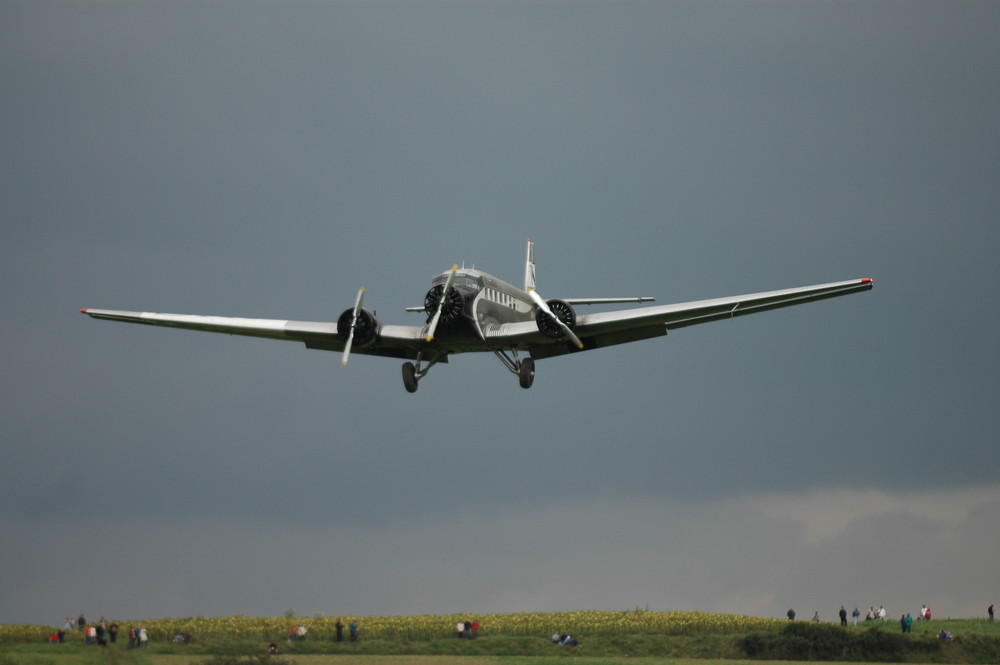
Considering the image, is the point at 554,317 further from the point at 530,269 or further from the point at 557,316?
the point at 530,269

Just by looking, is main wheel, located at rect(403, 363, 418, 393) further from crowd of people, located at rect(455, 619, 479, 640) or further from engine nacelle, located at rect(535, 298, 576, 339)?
crowd of people, located at rect(455, 619, 479, 640)

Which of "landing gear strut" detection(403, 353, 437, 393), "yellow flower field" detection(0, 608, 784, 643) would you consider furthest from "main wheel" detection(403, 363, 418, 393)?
"yellow flower field" detection(0, 608, 784, 643)

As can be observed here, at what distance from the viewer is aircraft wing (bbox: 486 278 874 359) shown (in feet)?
192

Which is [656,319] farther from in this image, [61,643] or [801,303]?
[61,643]

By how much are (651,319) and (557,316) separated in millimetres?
4274

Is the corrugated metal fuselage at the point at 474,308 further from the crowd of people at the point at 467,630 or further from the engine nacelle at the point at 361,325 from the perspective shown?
the crowd of people at the point at 467,630

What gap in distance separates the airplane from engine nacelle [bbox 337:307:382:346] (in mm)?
44


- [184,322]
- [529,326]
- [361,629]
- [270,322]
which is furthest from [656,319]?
[361,629]

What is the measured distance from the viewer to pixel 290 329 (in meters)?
63.3

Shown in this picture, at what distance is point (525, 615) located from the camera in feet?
283

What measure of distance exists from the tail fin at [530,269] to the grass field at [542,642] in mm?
20072

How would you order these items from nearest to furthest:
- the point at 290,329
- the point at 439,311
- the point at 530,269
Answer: the point at 439,311 < the point at 290,329 < the point at 530,269

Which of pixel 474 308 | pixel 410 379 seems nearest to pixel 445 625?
pixel 410 379

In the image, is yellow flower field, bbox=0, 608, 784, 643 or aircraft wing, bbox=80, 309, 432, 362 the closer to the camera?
aircraft wing, bbox=80, 309, 432, 362
